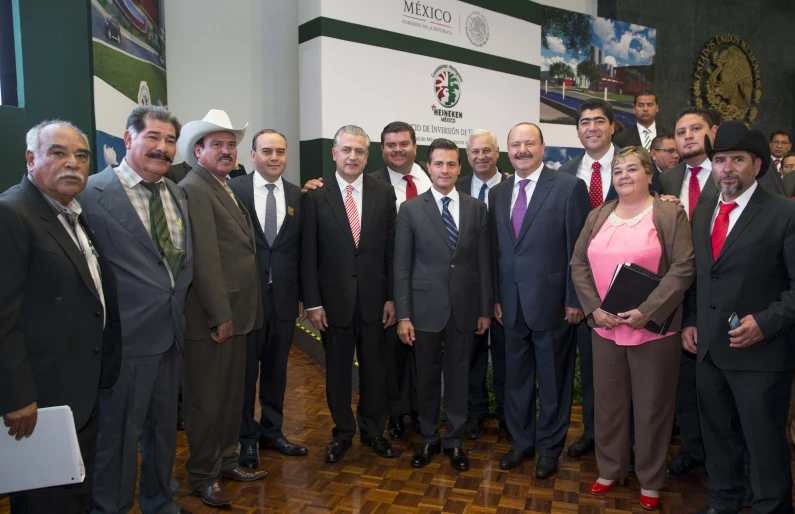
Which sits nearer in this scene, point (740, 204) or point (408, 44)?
point (740, 204)

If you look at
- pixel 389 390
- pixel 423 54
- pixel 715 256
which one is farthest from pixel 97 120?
pixel 423 54

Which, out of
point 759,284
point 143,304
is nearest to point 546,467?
point 759,284

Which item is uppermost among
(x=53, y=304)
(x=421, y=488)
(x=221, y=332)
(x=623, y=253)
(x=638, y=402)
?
(x=623, y=253)

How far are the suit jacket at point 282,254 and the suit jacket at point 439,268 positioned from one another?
0.55 meters

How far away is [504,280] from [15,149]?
2.51 m

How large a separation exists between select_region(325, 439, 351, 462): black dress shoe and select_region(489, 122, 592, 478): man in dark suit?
87 centimetres

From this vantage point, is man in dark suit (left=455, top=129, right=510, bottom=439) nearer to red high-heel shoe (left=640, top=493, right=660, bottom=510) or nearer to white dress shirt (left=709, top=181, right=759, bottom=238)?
red high-heel shoe (left=640, top=493, right=660, bottom=510)

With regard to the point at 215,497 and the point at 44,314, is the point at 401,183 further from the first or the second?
the point at 44,314

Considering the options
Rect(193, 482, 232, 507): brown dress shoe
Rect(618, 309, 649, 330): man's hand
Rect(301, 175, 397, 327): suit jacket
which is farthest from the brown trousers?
Rect(193, 482, 232, 507): brown dress shoe

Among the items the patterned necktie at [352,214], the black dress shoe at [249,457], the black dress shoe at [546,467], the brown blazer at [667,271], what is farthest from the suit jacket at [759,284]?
the black dress shoe at [249,457]

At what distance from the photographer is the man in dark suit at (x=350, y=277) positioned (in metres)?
3.34

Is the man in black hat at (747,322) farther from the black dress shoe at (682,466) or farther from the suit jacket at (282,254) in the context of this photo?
the suit jacket at (282,254)

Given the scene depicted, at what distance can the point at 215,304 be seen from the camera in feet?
9.00

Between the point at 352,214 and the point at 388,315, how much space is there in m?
0.59
